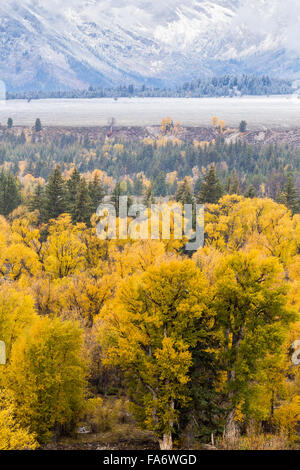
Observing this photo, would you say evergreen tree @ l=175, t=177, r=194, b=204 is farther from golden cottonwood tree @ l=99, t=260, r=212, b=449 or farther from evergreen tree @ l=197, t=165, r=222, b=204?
golden cottonwood tree @ l=99, t=260, r=212, b=449

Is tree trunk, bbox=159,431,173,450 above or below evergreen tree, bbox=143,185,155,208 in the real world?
below

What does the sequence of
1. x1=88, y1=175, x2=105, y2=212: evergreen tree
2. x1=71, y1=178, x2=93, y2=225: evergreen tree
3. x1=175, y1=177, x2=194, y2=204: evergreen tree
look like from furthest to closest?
x1=88, y1=175, x2=105, y2=212: evergreen tree
x1=175, y1=177, x2=194, y2=204: evergreen tree
x1=71, y1=178, x2=93, y2=225: evergreen tree

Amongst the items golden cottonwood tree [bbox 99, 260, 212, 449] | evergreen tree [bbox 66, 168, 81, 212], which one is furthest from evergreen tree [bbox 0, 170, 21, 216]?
golden cottonwood tree [bbox 99, 260, 212, 449]

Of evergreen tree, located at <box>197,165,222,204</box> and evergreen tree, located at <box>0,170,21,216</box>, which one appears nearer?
evergreen tree, located at <box>197,165,222,204</box>

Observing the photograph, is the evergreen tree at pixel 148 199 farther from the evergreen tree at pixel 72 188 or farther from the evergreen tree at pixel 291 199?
the evergreen tree at pixel 291 199

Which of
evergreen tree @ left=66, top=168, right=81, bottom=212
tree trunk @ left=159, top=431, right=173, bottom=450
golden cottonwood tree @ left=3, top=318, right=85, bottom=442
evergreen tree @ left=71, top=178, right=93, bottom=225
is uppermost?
evergreen tree @ left=66, top=168, right=81, bottom=212

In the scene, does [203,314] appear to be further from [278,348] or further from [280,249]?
[280,249]

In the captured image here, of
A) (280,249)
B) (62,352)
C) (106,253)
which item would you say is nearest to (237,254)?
(62,352)

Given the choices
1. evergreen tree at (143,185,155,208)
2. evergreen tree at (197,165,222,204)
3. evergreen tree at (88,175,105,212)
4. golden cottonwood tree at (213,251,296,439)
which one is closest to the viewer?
golden cottonwood tree at (213,251,296,439)

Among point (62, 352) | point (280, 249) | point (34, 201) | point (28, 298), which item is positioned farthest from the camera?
point (34, 201)
